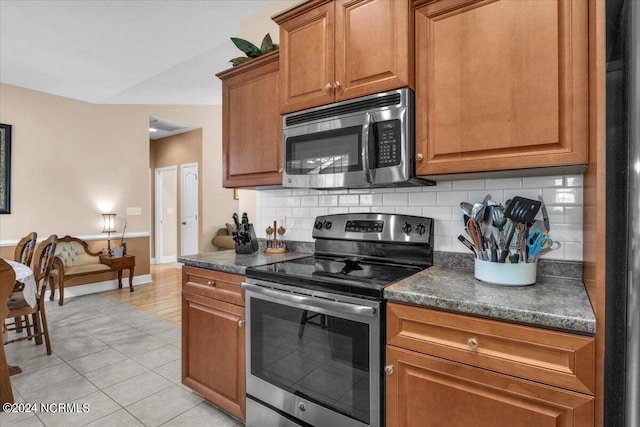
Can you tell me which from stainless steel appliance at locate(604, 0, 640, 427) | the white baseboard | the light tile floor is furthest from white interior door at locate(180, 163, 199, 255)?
stainless steel appliance at locate(604, 0, 640, 427)

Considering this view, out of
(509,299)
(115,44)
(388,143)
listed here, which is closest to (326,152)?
(388,143)

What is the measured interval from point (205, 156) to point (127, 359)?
4430 mm

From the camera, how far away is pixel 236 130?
229 centimetres

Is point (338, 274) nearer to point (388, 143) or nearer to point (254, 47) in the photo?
point (388, 143)

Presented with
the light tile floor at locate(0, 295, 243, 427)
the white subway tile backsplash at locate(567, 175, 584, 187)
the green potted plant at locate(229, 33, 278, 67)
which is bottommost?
the light tile floor at locate(0, 295, 243, 427)

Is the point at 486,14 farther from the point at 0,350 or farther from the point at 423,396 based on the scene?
the point at 0,350

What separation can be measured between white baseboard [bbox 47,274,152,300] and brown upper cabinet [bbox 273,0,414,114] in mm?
4552

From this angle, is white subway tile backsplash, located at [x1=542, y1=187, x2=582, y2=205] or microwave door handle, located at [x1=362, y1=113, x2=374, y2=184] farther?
microwave door handle, located at [x1=362, y1=113, x2=374, y2=184]

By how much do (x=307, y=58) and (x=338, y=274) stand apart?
121 cm

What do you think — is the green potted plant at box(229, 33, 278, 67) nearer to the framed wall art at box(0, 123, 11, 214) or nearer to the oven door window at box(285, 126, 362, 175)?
the oven door window at box(285, 126, 362, 175)

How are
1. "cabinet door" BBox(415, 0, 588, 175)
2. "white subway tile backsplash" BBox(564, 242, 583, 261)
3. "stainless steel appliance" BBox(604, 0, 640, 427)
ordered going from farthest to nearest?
"white subway tile backsplash" BBox(564, 242, 583, 261)
"cabinet door" BBox(415, 0, 588, 175)
"stainless steel appliance" BBox(604, 0, 640, 427)

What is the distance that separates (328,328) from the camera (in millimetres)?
1413

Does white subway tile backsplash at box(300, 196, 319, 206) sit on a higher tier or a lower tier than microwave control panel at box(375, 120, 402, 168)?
lower

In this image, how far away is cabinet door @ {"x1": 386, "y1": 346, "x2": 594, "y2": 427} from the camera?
0.96 m
